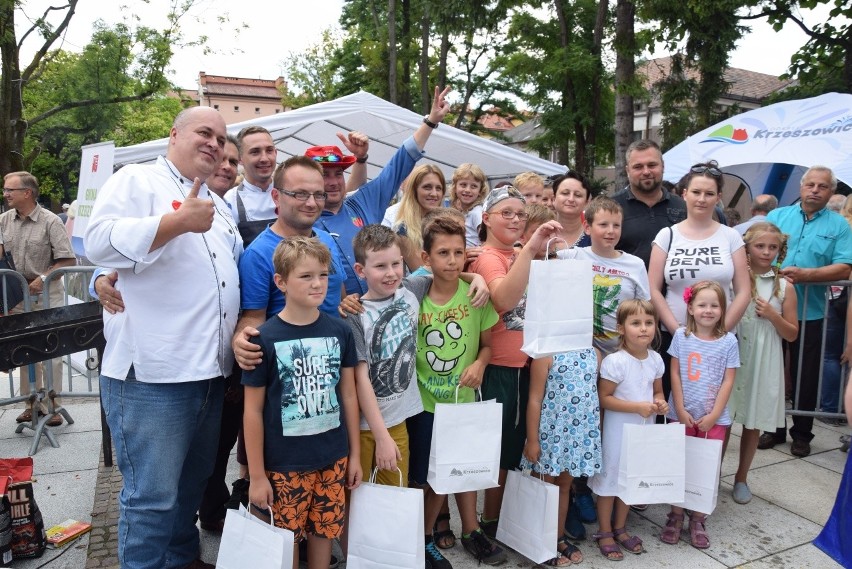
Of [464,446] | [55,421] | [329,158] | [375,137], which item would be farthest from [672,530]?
[375,137]

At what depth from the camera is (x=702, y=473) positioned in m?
3.17

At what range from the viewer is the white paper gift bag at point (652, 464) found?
119 inches

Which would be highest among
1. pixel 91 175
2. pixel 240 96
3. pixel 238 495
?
pixel 240 96

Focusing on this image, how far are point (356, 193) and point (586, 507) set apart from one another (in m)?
2.35

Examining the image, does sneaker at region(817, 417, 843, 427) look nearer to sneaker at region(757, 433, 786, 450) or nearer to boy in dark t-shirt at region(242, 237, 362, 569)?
sneaker at region(757, 433, 786, 450)

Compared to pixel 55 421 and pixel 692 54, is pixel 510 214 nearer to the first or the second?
pixel 55 421

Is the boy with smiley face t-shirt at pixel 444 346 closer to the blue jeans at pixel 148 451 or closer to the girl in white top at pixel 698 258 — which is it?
the blue jeans at pixel 148 451

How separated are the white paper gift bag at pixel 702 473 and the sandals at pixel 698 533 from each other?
0.15 meters

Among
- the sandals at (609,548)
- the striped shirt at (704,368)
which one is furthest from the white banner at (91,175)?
the striped shirt at (704,368)

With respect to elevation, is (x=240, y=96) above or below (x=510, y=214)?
above

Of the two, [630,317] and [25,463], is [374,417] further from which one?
[25,463]

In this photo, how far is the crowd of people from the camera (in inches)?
90.4

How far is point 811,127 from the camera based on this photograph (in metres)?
8.12

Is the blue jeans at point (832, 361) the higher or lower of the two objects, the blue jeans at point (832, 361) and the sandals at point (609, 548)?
the higher
